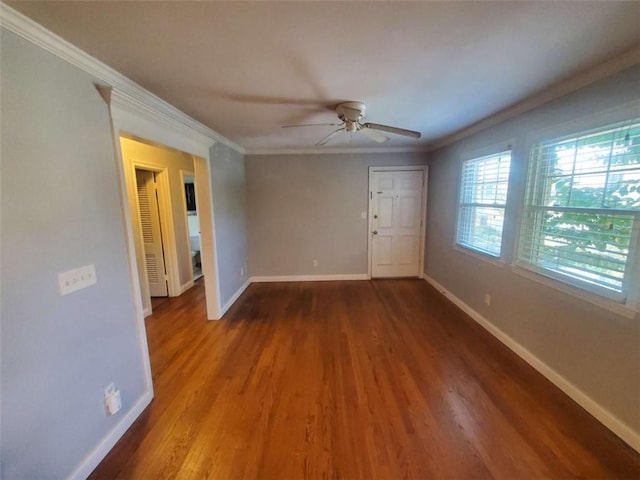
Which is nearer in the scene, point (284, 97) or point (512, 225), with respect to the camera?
point (284, 97)

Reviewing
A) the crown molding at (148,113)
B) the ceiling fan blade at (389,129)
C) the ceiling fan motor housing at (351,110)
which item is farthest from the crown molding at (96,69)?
the ceiling fan blade at (389,129)

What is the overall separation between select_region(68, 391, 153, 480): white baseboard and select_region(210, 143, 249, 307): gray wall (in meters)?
1.58

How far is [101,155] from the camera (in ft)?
4.98

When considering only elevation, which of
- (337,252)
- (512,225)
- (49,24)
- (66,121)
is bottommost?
(337,252)

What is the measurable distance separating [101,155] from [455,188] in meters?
3.76

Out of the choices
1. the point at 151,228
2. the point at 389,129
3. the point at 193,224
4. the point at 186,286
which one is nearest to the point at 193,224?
the point at 193,224

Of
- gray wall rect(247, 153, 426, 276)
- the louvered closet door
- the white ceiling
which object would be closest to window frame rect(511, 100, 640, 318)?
the white ceiling

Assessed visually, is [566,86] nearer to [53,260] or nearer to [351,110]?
[351,110]

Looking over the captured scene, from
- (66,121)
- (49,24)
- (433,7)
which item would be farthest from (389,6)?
(66,121)

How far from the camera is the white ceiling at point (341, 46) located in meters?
1.09

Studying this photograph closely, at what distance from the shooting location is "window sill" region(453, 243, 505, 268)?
2.64 meters

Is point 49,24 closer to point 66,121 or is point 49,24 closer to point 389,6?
point 66,121

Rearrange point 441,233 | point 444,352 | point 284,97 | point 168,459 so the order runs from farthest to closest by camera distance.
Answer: point 441,233 < point 444,352 < point 284,97 < point 168,459

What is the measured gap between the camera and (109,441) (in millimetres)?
1540
